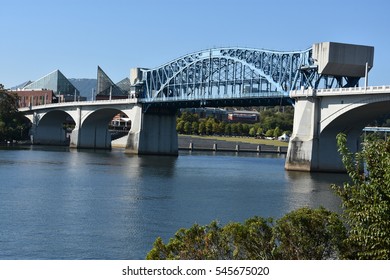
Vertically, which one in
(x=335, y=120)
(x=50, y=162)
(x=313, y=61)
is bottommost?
(x=50, y=162)

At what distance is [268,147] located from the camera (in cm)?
15988

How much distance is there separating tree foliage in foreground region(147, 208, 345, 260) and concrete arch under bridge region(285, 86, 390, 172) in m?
62.6

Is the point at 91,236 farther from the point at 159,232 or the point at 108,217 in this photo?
the point at 108,217

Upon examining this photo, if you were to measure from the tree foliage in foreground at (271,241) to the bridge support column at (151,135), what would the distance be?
335ft

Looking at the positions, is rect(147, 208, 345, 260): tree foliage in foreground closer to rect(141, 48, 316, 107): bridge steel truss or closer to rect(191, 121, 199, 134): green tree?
rect(141, 48, 316, 107): bridge steel truss

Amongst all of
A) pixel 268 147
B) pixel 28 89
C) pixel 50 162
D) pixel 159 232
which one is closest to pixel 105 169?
pixel 50 162

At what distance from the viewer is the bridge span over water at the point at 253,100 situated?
86125 millimetres

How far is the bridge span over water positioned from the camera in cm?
8612

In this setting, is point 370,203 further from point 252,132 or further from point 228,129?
point 252,132

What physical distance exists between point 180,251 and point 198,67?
10568 cm

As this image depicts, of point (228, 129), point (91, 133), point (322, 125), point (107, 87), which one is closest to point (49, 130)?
point (91, 133)

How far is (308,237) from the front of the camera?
803 inches

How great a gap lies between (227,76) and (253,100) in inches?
368

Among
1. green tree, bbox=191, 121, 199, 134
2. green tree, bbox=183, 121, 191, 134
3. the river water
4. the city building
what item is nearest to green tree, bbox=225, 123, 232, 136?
green tree, bbox=191, 121, 199, 134
